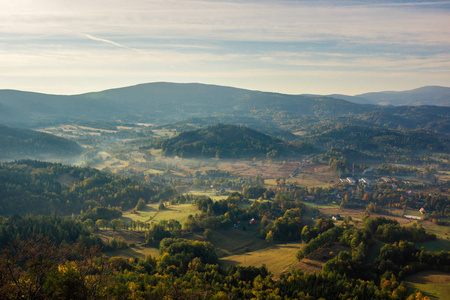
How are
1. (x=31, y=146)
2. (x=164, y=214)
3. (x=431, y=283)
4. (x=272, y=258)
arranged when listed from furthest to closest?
(x=31, y=146), (x=164, y=214), (x=272, y=258), (x=431, y=283)

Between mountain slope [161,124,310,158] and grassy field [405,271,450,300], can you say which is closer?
grassy field [405,271,450,300]

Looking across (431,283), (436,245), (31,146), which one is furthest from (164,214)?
(31,146)

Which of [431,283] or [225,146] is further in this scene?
[225,146]

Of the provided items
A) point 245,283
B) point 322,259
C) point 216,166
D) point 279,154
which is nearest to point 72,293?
point 245,283

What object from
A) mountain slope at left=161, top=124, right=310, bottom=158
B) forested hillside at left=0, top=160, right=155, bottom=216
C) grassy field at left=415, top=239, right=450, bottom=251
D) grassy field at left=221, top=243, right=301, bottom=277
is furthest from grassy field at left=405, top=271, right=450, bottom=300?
mountain slope at left=161, top=124, right=310, bottom=158

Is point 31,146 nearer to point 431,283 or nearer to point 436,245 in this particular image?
point 436,245

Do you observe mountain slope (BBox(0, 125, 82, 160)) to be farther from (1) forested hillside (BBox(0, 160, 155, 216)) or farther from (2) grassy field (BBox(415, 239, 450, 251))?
(2) grassy field (BBox(415, 239, 450, 251))

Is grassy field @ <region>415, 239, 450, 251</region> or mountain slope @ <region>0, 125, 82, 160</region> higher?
mountain slope @ <region>0, 125, 82, 160</region>

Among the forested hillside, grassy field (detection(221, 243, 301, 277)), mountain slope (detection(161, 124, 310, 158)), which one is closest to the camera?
grassy field (detection(221, 243, 301, 277))
